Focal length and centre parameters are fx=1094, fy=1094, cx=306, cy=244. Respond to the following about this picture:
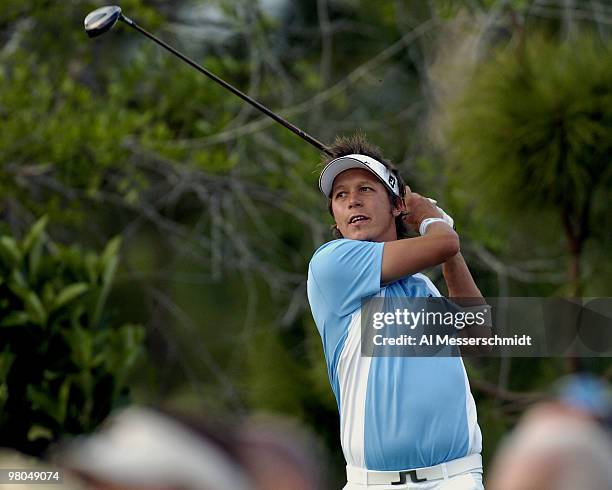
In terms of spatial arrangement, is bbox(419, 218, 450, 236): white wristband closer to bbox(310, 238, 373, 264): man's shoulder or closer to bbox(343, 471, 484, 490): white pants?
bbox(310, 238, 373, 264): man's shoulder

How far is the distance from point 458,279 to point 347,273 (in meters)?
0.29

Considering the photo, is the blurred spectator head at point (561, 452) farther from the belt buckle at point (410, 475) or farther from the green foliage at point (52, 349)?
the green foliage at point (52, 349)

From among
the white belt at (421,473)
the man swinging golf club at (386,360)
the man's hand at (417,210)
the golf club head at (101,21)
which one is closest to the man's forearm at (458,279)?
the man swinging golf club at (386,360)

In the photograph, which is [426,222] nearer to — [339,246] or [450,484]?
[339,246]

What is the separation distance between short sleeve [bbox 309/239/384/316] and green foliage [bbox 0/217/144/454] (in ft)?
8.41

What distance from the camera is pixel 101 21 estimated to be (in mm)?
2777

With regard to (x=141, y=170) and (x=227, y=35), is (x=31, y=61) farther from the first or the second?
(x=227, y=35)

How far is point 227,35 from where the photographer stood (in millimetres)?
7812

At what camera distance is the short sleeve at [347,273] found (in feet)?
7.20

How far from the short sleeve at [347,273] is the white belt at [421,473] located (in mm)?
338

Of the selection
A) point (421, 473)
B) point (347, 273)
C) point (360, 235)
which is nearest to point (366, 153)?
point (360, 235)

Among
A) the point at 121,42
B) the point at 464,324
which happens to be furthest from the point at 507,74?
the point at 121,42

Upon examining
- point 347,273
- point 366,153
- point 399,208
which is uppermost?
point 366,153

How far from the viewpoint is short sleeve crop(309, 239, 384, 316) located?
2.19 m
